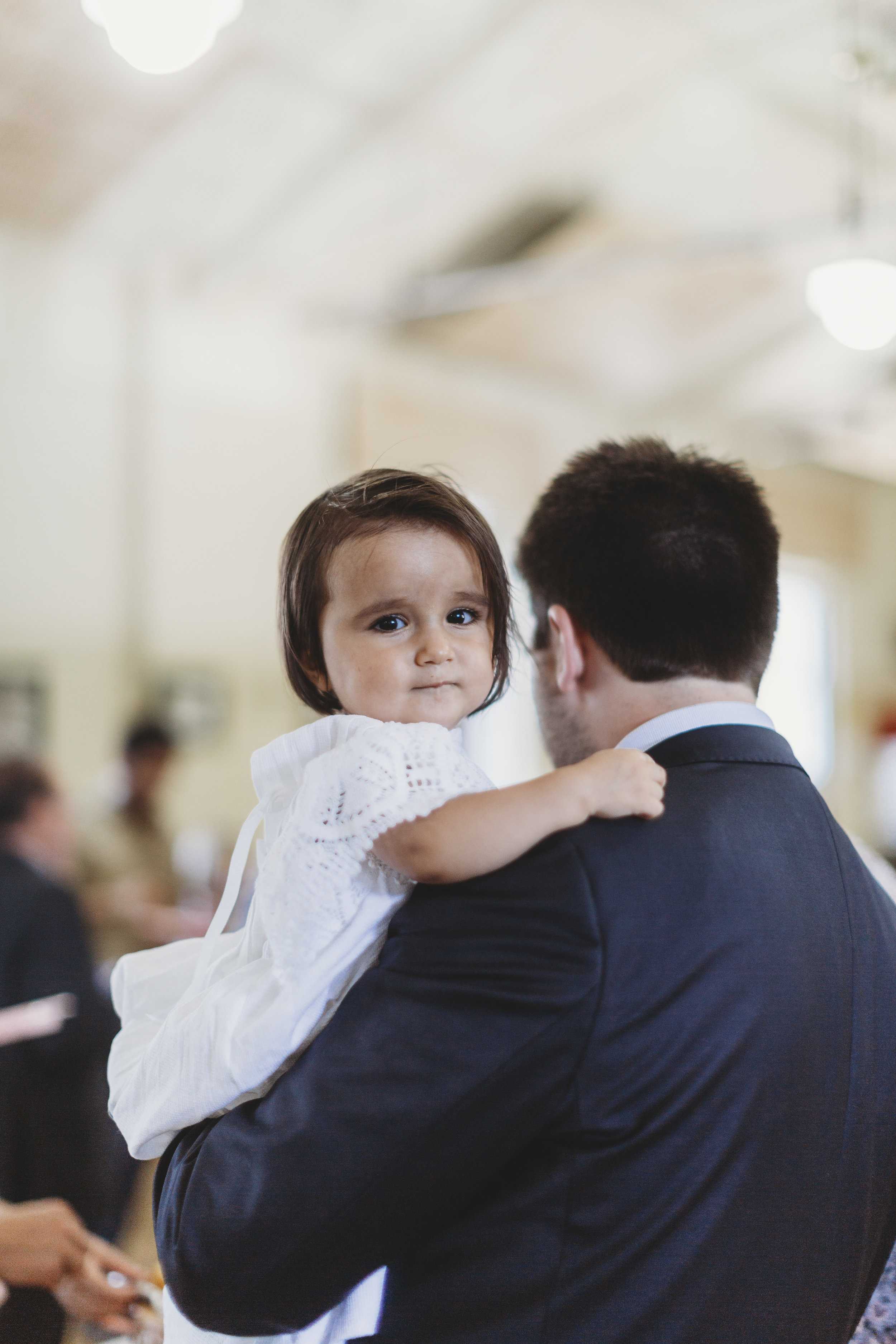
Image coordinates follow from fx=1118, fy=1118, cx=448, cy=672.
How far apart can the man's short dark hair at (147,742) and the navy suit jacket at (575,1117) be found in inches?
175

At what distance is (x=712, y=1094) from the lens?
961 mm

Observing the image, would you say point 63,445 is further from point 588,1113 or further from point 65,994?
point 588,1113

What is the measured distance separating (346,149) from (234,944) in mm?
5529

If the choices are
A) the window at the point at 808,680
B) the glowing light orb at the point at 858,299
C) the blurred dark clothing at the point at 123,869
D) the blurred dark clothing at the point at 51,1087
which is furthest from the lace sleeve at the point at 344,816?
the window at the point at 808,680

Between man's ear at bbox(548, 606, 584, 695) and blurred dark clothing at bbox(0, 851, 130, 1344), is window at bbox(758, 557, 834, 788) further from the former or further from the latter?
man's ear at bbox(548, 606, 584, 695)

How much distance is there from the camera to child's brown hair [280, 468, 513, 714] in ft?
4.35

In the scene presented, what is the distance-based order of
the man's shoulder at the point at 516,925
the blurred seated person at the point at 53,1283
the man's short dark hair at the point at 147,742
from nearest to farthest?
the man's shoulder at the point at 516,925
the blurred seated person at the point at 53,1283
the man's short dark hair at the point at 147,742

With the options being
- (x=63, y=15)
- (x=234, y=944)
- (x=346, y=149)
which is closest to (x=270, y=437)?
(x=346, y=149)

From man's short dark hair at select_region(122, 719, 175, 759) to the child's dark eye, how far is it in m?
4.26

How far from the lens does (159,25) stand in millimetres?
3334

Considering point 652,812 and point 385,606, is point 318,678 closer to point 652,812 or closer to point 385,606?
point 385,606

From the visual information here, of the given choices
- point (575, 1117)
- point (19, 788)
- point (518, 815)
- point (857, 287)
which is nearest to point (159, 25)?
point (19, 788)

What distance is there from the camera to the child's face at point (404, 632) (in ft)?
4.20

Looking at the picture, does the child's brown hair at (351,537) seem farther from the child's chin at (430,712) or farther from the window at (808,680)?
the window at (808,680)
